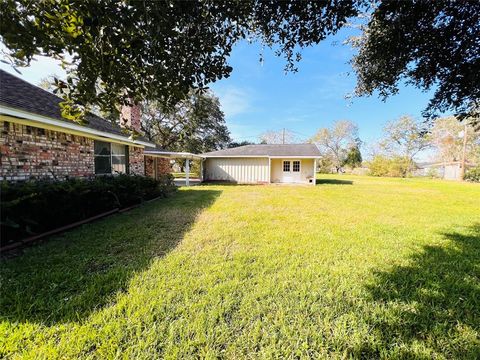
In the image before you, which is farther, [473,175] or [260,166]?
[473,175]

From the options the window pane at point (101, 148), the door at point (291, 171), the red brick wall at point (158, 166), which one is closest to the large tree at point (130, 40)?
the window pane at point (101, 148)

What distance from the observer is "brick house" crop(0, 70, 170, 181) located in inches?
199

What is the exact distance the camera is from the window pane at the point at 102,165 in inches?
322

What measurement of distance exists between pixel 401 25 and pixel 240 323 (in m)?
4.12

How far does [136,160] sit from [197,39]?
10.1m

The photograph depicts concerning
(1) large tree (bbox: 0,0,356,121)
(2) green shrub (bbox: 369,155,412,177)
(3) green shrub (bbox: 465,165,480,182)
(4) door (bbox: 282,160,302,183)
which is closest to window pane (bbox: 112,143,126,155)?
(1) large tree (bbox: 0,0,356,121)

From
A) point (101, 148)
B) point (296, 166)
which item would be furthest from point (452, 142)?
point (101, 148)

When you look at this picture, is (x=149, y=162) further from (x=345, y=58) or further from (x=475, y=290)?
(x=475, y=290)

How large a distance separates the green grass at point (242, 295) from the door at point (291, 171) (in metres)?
13.6

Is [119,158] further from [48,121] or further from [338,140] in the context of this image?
[338,140]

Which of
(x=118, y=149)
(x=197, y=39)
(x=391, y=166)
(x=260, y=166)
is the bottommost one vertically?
(x=260, y=166)

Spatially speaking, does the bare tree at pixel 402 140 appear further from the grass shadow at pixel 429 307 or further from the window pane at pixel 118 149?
the window pane at pixel 118 149

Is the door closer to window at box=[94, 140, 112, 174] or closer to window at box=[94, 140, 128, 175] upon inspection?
window at box=[94, 140, 128, 175]

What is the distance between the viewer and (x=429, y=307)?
242 cm
